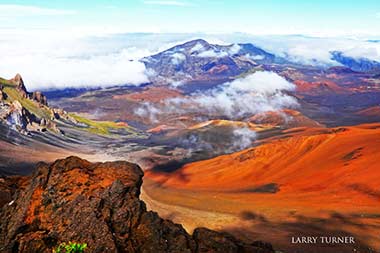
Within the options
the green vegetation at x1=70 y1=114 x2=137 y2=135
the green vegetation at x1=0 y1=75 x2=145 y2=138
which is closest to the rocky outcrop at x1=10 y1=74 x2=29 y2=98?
the green vegetation at x1=0 y1=75 x2=145 y2=138

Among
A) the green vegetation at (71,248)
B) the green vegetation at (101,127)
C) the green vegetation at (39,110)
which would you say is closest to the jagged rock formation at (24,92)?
the green vegetation at (39,110)

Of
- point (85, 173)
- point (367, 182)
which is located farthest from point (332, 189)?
point (85, 173)

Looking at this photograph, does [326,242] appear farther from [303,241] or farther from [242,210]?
[242,210]

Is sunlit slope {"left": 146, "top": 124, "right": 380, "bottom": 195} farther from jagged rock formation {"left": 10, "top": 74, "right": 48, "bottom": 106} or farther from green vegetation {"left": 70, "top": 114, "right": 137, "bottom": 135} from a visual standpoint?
jagged rock formation {"left": 10, "top": 74, "right": 48, "bottom": 106}

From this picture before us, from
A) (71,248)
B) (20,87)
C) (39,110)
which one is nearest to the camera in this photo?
(71,248)

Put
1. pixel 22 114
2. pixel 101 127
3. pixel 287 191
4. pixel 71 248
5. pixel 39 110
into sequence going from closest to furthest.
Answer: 1. pixel 71 248
2. pixel 287 191
3. pixel 22 114
4. pixel 39 110
5. pixel 101 127

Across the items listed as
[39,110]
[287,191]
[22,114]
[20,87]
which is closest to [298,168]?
[287,191]

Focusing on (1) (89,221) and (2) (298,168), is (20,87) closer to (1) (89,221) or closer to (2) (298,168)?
(2) (298,168)
